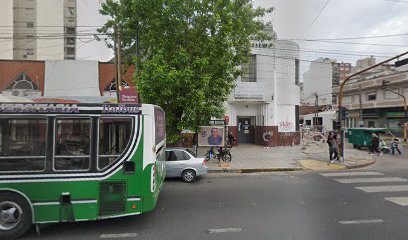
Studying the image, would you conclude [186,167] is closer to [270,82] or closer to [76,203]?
[76,203]

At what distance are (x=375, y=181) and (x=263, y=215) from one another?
6.09m

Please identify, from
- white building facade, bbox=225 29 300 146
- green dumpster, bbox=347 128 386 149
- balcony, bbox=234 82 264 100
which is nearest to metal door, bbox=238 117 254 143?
white building facade, bbox=225 29 300 146

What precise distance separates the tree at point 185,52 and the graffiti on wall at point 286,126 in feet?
37.7

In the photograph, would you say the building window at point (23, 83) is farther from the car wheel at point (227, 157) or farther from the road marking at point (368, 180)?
the road marking at point (368, 180)

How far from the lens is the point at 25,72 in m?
20.2

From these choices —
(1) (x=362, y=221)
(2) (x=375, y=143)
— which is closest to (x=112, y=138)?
(1) (x=362, y=221)

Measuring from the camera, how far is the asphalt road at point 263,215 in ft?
17.1

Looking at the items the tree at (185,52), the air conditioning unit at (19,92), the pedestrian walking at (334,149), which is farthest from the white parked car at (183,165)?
the air conditioning unit at (19,92)

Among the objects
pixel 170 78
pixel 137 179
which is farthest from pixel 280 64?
pixel 137 179

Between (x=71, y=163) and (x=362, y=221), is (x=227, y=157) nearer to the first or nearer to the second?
(x=362, y=221)

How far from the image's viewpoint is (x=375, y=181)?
9828 mm

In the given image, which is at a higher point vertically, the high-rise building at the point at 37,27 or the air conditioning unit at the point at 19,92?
the high-rise building at the point at 37,27

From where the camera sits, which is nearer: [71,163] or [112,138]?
[71,163]

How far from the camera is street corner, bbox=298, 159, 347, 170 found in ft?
42.9
